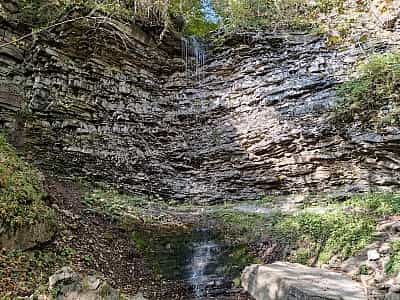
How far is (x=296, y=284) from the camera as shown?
4.50 m

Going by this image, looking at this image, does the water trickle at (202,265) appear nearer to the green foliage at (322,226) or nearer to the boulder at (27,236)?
the green foliage at (322,226)

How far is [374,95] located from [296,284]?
23.7ft

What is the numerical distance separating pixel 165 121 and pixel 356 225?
7493 millimetres

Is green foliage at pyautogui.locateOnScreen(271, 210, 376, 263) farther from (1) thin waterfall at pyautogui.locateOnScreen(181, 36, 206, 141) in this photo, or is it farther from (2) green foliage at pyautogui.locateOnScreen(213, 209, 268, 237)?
(1) thin waterfall at pyautogui.locateOnScreen(181, 36, 206, 141)

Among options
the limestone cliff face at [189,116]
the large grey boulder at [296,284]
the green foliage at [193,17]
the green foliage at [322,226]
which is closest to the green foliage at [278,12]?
the limestone cliff face at [189,116]

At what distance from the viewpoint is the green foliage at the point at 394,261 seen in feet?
15.8

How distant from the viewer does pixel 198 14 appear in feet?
50.6

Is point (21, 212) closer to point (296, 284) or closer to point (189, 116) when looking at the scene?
point (296, 284)

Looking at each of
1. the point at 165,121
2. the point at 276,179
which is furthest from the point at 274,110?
the point at 165,121

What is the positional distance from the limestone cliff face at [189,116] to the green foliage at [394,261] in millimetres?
4020

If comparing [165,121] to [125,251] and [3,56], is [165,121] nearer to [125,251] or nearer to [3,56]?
[3,56]

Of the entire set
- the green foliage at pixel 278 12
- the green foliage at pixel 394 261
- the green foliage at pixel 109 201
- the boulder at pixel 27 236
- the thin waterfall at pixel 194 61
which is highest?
the green foliage at pixel 278 12

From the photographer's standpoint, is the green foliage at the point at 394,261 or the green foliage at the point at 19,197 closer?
the green foliage at the point at 394,261

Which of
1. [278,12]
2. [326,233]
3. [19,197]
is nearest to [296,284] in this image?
[326,233]
